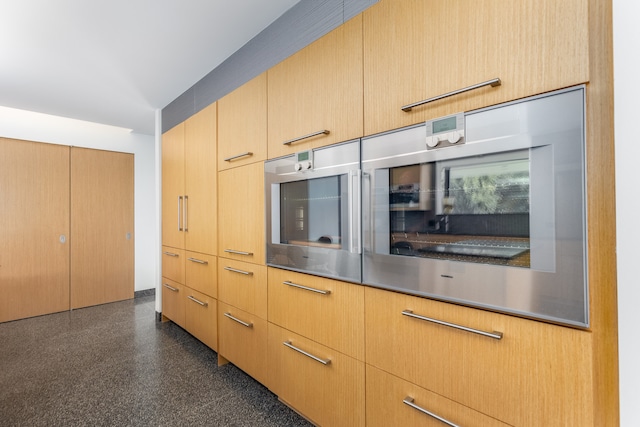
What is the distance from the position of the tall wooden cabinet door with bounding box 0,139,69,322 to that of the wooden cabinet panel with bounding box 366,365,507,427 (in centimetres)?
477

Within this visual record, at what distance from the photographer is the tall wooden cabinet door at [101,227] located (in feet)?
14.3

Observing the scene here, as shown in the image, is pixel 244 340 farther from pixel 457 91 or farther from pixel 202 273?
pixel 457 91

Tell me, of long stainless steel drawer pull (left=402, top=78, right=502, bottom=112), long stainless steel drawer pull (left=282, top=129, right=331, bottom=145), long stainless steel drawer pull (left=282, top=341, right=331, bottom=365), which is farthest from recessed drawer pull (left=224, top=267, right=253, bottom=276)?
long stainless steel drawer pull (left=402, top=78, right=502, bottom=112)

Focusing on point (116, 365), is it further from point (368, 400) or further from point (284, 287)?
point (368, 400)

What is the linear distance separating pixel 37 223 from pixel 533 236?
213 inches

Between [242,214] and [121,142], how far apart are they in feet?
12.4

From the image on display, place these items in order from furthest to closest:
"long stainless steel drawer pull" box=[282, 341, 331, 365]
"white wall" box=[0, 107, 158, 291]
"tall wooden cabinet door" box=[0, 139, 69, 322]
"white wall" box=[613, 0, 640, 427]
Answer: "white wall" box=[0, 107, 158, 291] → "tall wooden cabinet door" box=[0, 139, 69, 322] → "long stainless steel drawer pull" box=[282, 341, 331, 365] → "white wall" box=[613, 0, 640, 427]

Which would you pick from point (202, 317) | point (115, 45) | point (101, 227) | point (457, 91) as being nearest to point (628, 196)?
point (457, 91)

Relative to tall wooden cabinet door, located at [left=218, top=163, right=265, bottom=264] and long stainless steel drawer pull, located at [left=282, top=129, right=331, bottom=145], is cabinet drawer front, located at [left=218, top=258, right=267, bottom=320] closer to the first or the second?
tall wooden cabinet door, located at [left=218, top=163, right=265, bottom=264]

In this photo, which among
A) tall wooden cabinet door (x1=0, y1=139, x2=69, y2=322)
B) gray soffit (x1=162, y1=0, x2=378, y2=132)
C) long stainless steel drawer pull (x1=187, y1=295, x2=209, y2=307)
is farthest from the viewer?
tall wooden cabinet door (x1=0, y1=139, x2=69, y2=322)

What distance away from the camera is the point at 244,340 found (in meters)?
2.25

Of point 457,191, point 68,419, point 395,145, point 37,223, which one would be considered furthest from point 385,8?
point 37,223

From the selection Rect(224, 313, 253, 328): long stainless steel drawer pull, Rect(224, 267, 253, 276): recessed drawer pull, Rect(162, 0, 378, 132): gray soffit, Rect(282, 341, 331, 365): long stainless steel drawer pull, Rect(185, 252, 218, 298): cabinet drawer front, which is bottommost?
Rect(224, 313, 253, 328): long stainless steel drawer pull

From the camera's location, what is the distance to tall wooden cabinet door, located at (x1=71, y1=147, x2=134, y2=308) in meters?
4.37
